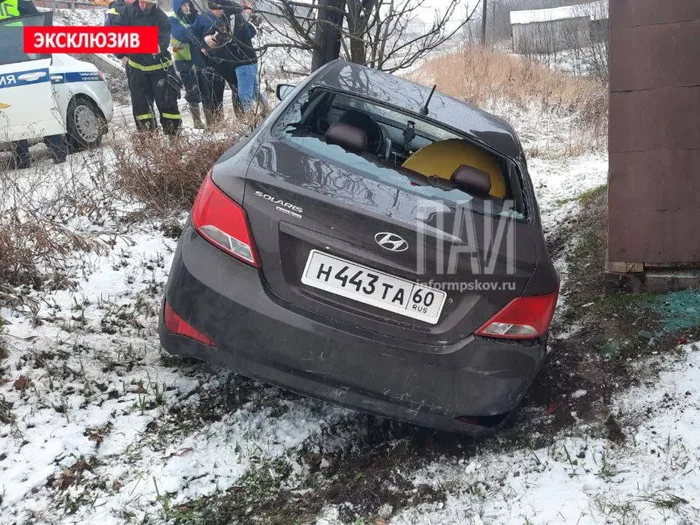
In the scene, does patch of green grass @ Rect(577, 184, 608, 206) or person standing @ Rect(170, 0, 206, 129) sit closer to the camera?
patch of green grass @ Rect(577, 184, 608, 206)

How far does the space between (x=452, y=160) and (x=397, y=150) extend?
363 millimetres

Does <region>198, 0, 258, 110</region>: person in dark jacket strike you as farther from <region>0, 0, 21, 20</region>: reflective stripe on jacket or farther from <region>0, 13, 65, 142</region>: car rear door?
<region>0, 0, 21, 20</region>: reflective stripe on jacket

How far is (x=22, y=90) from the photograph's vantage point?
6180mm

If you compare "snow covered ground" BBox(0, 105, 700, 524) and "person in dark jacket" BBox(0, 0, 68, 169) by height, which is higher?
"person in dark jacket" BBox(0, 0, 68, 169)

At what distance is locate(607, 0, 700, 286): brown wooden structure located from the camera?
308 centimetres

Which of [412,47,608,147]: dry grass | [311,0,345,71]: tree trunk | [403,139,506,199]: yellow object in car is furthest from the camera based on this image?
[412,47,608,147]: dry grass

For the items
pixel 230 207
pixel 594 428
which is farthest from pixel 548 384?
pixel 230 207

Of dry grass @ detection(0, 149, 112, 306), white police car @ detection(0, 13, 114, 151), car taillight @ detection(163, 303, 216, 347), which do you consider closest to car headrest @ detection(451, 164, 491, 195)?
car taillight @ detection(163, 303, 216, 347)

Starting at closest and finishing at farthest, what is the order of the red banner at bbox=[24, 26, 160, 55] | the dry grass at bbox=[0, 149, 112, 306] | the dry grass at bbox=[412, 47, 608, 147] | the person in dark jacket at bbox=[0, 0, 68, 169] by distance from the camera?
1. the dry grass at bbox=[0, 149, 112, 306]
2. the person in dark jacket at bbox=[0, 0, 68, 169]
3. the red banner at bbox=[24, 26, 160, 55]
4. the dry grass at bbox=[412, 47, 608, 147]

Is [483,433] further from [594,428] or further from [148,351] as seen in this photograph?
[148,351]

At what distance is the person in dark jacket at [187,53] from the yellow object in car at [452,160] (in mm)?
5899

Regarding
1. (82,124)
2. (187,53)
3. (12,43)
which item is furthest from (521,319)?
(187,53)

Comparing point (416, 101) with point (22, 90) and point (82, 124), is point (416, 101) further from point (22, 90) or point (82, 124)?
point (82, 124)

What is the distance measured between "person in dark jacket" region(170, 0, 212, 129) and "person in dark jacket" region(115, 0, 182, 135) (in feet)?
2.88
